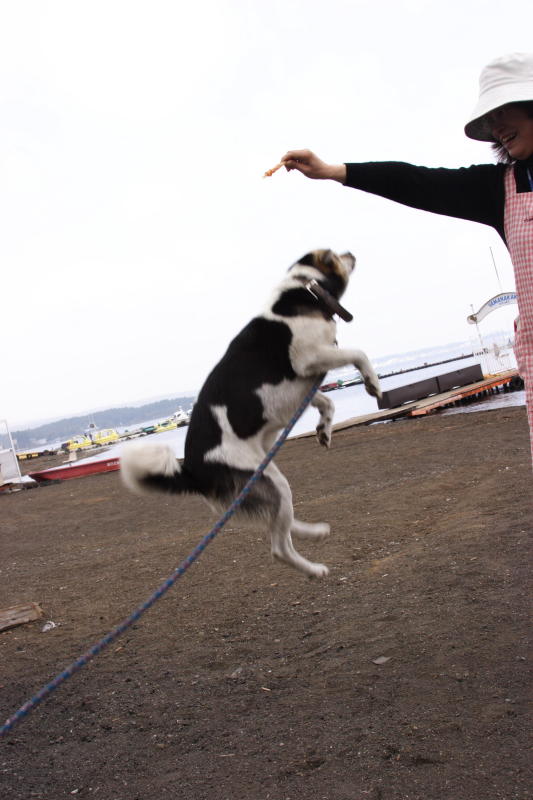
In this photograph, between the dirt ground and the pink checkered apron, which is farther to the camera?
the dirt ground

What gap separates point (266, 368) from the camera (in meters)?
2.90

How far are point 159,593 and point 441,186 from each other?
1.79 metres

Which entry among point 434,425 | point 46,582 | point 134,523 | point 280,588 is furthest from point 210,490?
point 434,425

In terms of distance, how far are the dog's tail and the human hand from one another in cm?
130

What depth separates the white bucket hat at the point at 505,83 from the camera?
1888mm

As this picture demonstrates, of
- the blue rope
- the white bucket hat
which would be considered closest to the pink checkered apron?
the white bucket hat

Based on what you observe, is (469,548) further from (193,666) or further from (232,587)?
(193,666)

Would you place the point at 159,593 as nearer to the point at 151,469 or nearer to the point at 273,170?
the point at 151,469

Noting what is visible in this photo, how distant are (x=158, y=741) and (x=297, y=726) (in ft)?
2.46

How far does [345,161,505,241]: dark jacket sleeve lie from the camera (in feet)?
7.08

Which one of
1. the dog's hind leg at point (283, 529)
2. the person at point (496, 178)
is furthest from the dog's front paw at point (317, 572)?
the person at point (496, 178)

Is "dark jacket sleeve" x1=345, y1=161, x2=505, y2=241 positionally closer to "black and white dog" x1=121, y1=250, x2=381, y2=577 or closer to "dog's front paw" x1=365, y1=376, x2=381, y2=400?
"black and white dog" x1=121, y1=250, x2=381, y2=577

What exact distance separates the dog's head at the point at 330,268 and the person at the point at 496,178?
2.65ft

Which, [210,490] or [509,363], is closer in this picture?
[210,490]
